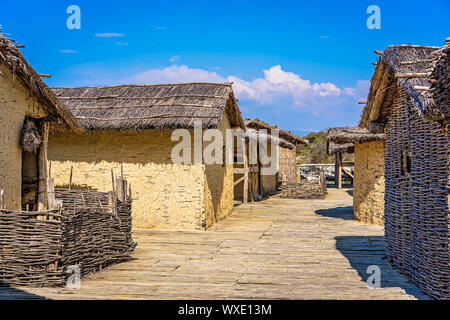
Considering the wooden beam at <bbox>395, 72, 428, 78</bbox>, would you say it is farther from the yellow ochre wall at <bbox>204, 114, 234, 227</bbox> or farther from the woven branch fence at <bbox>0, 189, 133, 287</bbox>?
the yellow ochre wall at <bbox>204, 114, 234, 227</bbox>

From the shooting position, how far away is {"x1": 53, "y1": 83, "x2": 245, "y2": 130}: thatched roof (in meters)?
11.3

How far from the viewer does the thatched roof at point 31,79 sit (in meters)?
6.62

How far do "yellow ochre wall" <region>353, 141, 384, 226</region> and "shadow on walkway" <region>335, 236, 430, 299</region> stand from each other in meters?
1.93

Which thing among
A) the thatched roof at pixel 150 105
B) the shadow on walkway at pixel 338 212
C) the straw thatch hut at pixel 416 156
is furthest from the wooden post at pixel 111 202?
the shadow on walkway at pixel 338 212

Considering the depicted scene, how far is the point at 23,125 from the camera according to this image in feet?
24.6

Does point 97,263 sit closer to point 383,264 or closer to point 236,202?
point 383,264

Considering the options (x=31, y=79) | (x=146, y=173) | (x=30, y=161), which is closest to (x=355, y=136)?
(x=146, y=173)

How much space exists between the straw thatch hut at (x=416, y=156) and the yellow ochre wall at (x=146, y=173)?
16.5 ft

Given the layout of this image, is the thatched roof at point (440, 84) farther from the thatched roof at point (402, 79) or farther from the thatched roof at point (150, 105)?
the thatched roof at point (150, 105)

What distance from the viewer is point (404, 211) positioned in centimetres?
696

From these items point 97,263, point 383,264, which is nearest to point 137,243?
point 97,263

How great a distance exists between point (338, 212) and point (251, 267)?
9.21 m
